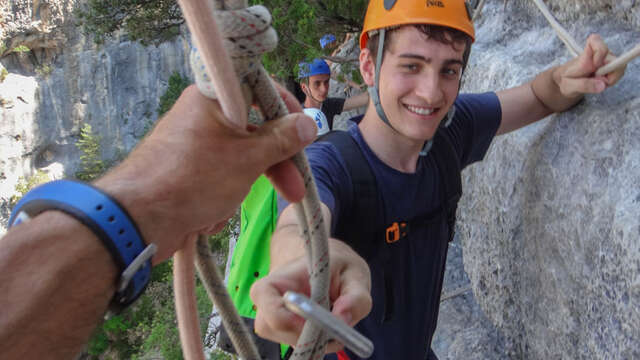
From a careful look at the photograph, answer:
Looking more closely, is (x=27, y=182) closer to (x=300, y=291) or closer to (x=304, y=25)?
(x=304, y=25)

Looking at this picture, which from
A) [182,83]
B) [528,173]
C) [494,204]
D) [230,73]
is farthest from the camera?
[182,83]

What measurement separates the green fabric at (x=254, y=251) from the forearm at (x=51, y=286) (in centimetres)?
70

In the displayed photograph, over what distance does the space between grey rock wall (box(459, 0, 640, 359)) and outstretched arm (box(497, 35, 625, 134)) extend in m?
0.05

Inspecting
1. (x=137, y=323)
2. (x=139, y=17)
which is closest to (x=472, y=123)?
(x=139, y=17)

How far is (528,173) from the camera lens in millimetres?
1498

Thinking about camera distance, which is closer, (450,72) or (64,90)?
(450,72)

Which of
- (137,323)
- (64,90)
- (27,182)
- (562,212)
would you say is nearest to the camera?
(562,212)

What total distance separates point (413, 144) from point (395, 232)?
0.32m

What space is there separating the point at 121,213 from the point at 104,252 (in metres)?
0.05

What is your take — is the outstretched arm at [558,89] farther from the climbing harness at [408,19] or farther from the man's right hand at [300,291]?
the man's right hand at [300,291]

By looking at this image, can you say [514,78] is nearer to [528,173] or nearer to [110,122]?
[528,173]

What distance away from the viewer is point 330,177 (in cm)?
121

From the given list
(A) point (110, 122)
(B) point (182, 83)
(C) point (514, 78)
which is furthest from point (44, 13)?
(C) point (514, 78)

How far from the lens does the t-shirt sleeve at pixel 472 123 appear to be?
154 centimetres
